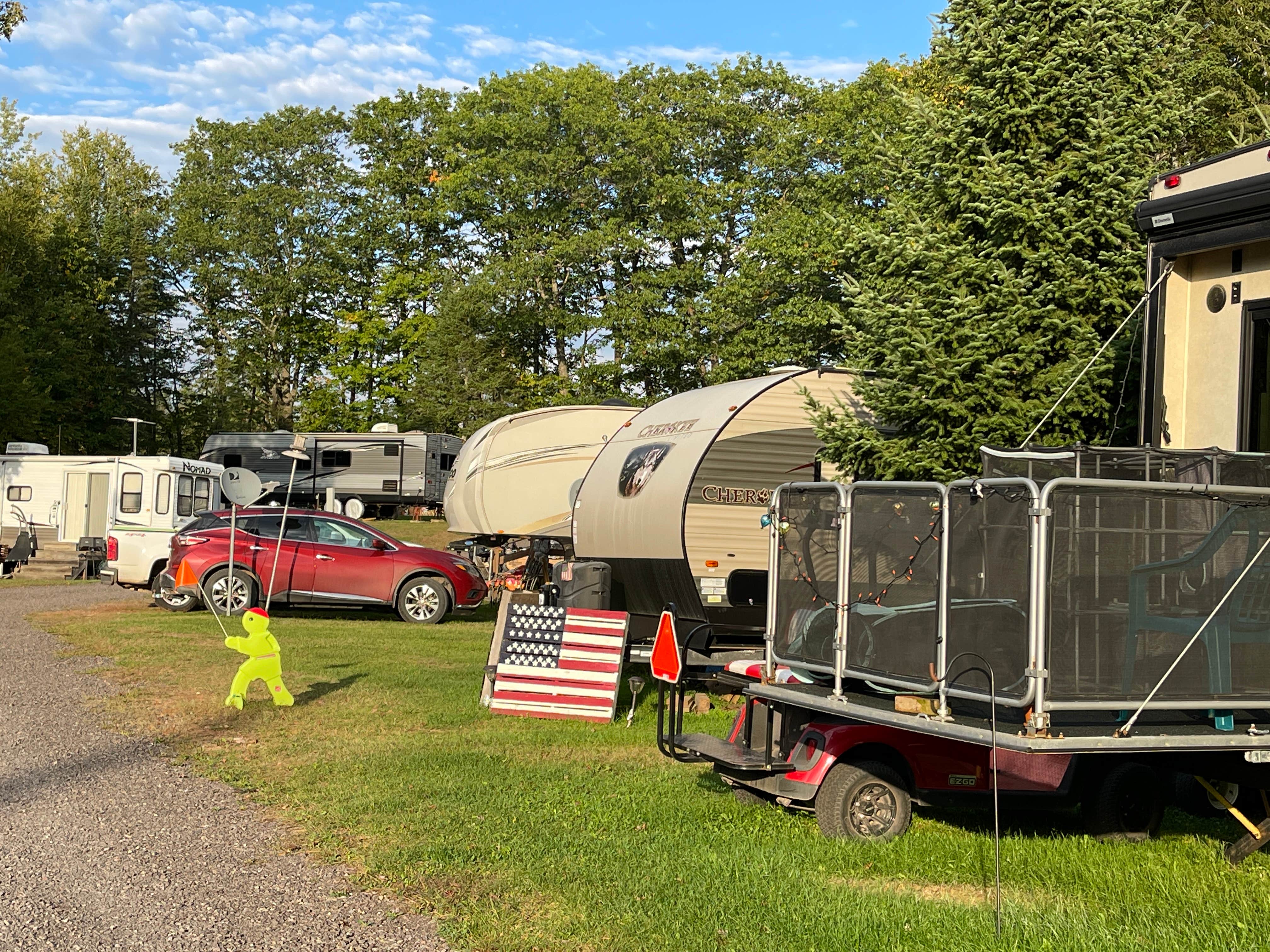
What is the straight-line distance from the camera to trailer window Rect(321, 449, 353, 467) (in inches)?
1674

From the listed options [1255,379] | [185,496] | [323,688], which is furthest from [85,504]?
[1255,379]

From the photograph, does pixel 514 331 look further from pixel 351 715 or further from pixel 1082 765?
pixel 1082 765

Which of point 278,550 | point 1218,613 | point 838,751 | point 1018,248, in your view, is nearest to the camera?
point 1218,613

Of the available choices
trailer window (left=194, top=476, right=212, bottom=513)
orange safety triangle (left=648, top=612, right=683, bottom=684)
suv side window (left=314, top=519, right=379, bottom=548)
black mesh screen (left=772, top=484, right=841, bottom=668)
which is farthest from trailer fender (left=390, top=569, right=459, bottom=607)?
black mesh screen (left=772, top=484, right=841, bottom=668)

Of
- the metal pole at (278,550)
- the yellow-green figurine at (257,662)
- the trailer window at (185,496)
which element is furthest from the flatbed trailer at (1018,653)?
the trailer window at (185,496)

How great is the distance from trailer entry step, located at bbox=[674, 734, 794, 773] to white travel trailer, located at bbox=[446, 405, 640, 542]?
13.0 metres

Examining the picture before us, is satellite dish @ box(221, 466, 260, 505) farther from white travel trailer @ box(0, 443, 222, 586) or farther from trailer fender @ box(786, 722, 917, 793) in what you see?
trailer fender @ box(786, 722, 917, 793)

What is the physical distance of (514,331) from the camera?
45719 mm

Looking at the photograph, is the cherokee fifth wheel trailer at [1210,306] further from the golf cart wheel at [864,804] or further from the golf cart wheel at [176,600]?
the golf cart wheel at [176,600]

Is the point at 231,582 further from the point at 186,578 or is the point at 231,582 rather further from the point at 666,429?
the point at 666,429

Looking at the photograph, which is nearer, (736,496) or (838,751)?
(838,751)

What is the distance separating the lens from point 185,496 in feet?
93.4

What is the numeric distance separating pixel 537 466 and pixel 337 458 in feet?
74.1

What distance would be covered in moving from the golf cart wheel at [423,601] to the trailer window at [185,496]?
384 inches
